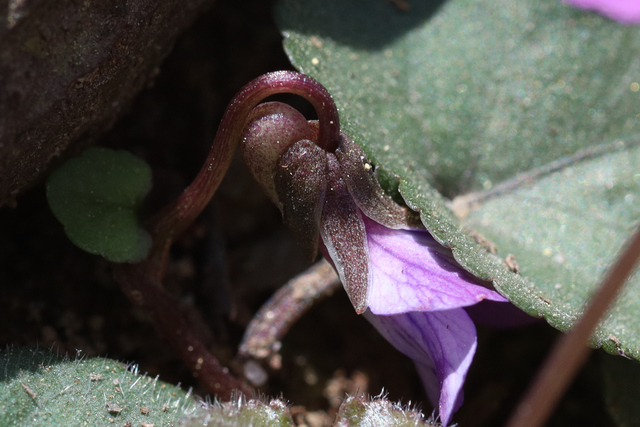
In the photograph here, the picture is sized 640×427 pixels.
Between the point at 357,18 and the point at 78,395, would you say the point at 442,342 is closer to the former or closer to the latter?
the point at 78,395

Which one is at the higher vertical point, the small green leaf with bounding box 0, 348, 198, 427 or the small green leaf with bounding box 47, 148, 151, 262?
the small green leaf with bounding box 47, 148, 151, 262

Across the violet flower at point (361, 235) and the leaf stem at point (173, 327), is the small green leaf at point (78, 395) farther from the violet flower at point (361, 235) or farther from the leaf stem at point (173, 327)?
the violet flower at point (361, 235)

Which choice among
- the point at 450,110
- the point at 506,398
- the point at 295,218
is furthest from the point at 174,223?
the point at 506,398

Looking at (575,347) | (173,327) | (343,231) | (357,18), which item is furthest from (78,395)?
(357,18)

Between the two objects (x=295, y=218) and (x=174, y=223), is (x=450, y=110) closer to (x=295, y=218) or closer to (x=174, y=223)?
(x=295, y=218)

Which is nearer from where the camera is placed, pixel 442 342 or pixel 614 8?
pixel 442 342

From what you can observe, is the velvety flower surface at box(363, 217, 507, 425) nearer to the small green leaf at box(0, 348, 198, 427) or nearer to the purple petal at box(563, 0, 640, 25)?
the small green leaf at box(0, 348, 198, 427)

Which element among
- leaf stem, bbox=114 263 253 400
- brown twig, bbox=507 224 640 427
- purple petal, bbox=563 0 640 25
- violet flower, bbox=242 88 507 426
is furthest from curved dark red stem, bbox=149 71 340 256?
purple petal, bbox=563 0 640 25
